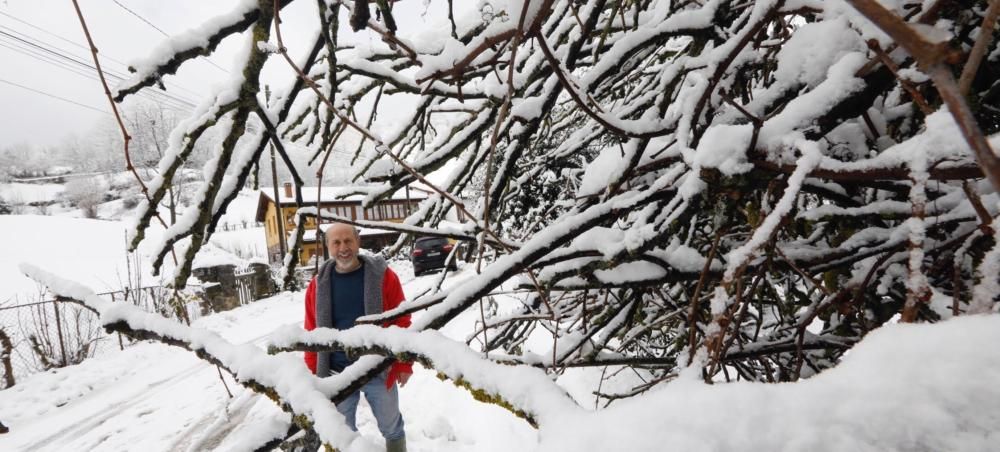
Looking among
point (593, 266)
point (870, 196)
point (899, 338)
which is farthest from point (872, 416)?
point (870, 196)

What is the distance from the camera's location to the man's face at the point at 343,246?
3588 millimetres

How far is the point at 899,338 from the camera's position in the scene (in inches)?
14.1

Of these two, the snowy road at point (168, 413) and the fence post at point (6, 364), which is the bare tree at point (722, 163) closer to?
the snowy road at point (168, 413)

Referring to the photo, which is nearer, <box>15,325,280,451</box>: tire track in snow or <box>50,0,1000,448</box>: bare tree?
<box>50,0,1000,448</box>: bare tree

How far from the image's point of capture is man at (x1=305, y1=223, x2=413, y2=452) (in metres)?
3.40

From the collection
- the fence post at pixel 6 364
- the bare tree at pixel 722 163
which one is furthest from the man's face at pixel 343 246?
the fence post at pixel 6 364

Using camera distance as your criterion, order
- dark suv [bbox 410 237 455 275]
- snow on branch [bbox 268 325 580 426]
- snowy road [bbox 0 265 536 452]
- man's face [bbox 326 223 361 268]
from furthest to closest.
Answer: dark suv [bbox 410 237 455 275] → snowy road [bbox 0 265 536 452] → man's face [bbox 326 223 361 268] → snow on branch [bbox 268 325 580 426]

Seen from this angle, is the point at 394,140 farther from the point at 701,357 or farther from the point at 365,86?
the point at 701,357

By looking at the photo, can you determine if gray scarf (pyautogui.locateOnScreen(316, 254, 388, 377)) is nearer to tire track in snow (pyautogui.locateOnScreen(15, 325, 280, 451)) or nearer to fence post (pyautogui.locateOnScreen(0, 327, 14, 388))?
tire track in snow (pyautogui.locateOnScreen(15, 325, 280, 451))

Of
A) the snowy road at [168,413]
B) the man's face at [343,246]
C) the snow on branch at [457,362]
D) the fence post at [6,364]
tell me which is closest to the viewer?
the snow on branch at [457,362]

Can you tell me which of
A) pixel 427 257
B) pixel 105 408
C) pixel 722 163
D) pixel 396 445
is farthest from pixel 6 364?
pixel 427 257

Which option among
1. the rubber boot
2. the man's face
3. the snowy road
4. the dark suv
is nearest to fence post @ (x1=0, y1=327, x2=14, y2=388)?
the snowy road

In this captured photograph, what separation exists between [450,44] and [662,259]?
0.65 metres

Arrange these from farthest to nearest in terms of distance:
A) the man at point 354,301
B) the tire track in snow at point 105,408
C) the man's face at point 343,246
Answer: the tire track in snow at point 105,408
the man's face at point 343,246
the man at point 354,301
